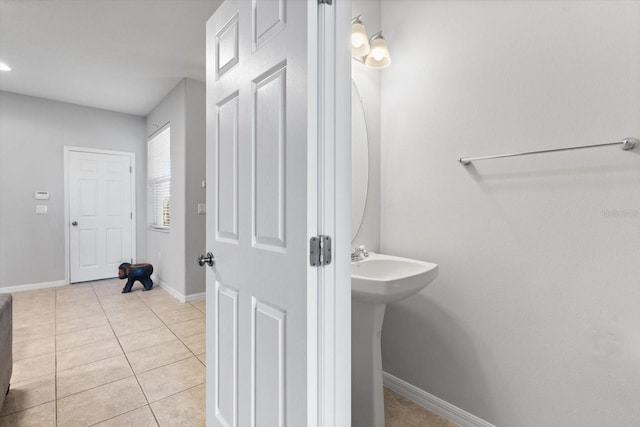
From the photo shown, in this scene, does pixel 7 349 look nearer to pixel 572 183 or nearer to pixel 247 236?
pixel 247 236

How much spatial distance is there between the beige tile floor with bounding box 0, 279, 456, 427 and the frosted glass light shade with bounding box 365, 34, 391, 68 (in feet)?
6.38

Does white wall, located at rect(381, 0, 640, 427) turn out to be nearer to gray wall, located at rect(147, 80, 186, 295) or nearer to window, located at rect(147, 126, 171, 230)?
gray wall, located at rect(147, 80, 186, 295)

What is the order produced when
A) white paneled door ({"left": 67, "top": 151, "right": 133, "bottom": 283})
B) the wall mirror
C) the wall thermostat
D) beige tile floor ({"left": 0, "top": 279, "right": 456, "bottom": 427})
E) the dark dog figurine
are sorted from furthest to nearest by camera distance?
white paneled door ({"left": 67, "top": 151, "right": 133, "bottom": 283}) → the wall thermostat → the dark dog figurine → the wall mirror → beige tile floor ({"left": 0, "top": 279, "right": 456, "bottom": 427})

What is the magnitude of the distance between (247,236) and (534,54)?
1.45 m

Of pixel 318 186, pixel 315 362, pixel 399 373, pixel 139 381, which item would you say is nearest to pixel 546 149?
pixel 318 186

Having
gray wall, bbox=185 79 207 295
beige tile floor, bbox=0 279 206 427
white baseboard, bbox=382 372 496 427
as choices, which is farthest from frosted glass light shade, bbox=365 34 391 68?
gray wall, bbox=185 79 207 295

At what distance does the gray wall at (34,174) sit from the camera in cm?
395

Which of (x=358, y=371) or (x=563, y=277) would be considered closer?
(x=563, y=277)

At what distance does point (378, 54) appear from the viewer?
68.9 inches

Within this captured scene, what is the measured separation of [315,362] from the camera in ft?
2.76

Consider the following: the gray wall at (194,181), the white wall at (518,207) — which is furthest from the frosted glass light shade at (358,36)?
the gray wall at (194,181)

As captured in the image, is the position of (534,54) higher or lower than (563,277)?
higher

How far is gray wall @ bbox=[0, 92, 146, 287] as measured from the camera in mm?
3951

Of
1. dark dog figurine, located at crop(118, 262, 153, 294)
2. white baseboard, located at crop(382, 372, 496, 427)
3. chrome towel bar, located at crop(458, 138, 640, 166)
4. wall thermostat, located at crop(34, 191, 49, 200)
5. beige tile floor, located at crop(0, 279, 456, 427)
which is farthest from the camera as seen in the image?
wall thermostat, located at crop(34, 191, 49, 200)
